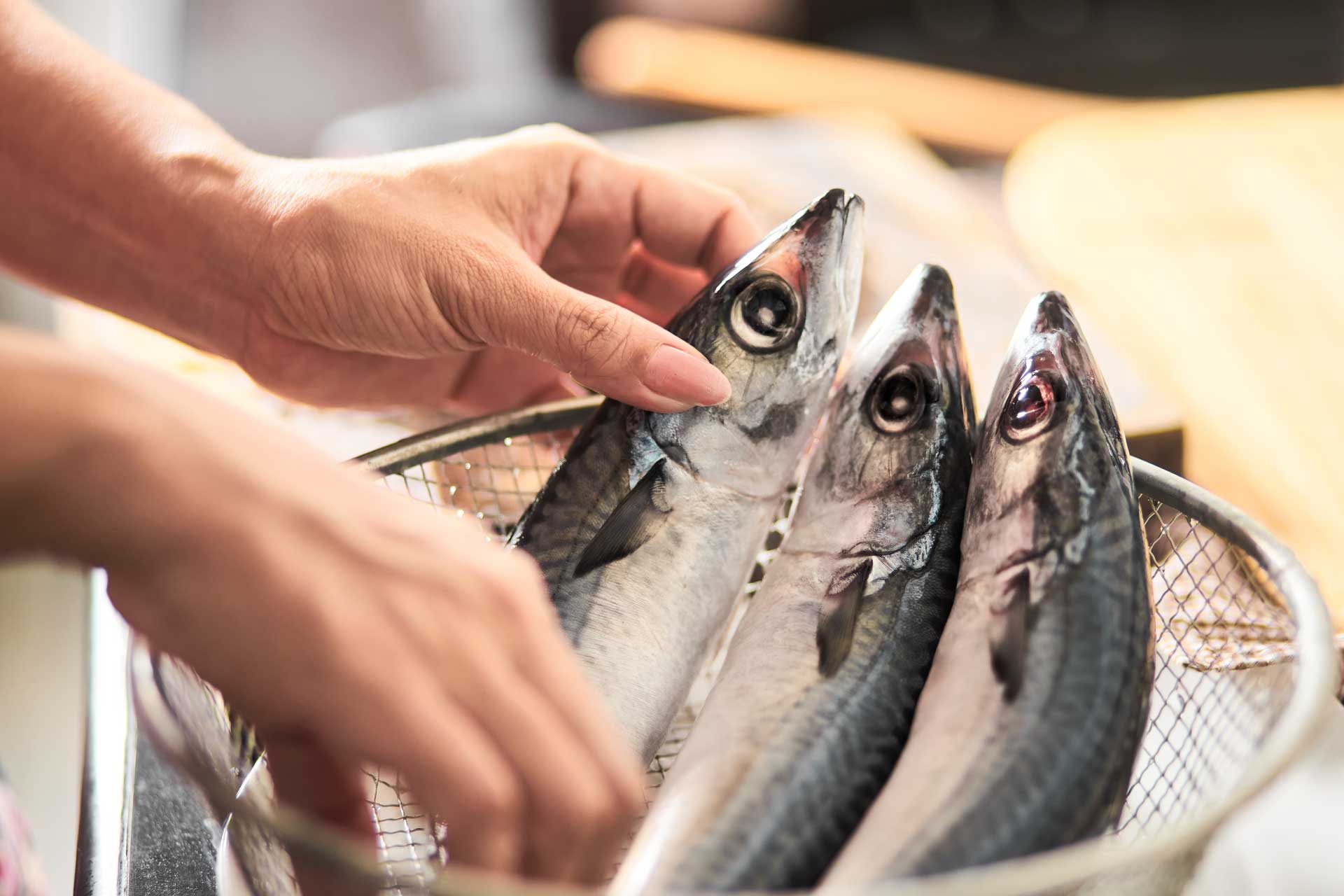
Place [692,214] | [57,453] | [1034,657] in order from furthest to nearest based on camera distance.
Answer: [692,214] → [1034,657] → [57,453]

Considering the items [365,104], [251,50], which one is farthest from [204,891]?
[251,50]

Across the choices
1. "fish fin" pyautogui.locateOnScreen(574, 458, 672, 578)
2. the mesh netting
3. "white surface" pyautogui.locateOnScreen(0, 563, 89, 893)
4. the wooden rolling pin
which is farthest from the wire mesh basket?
the wooden rolling pin

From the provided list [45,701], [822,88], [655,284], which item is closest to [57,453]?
[655,284]

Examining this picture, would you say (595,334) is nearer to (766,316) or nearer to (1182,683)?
(766,316)

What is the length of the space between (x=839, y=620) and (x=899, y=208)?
99 cm

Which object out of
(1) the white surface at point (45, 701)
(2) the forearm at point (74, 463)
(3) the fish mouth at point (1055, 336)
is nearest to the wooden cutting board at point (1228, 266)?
(3) the fish mouth at point (1055, 336)

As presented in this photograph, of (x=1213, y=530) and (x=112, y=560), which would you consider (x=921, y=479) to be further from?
(x=112, y=560)

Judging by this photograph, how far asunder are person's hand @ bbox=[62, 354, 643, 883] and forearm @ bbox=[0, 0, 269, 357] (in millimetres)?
496

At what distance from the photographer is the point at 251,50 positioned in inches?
142

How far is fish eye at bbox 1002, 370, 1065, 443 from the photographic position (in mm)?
592

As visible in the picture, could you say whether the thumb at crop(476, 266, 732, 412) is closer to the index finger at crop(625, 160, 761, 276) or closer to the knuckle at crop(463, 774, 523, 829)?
the index finger at crop(625, 160, 761, 276)

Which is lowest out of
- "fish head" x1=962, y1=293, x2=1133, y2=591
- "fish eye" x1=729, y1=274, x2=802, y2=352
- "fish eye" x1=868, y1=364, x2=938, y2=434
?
"fish head" x1=962, y1=293, x2=1133, y2=591

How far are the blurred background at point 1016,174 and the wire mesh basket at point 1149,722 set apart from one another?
290 millimetres

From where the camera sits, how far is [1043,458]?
57 centimetres
